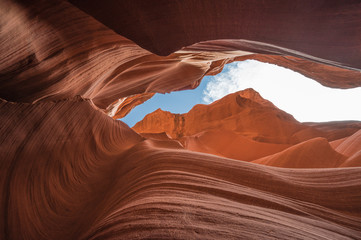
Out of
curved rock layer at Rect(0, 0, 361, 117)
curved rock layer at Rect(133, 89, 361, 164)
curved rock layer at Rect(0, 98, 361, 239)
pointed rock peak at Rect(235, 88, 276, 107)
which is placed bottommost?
curved rock layer at Rect(0, 98, 361, 239)

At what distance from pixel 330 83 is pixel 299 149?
9159 millimetres

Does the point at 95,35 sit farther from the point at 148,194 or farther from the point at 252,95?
the point at 252,95

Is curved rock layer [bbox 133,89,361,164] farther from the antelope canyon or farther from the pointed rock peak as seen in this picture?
→ the antelope canyon

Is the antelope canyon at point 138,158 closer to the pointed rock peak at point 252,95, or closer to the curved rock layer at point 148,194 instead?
the curved rock layer at point 148,194

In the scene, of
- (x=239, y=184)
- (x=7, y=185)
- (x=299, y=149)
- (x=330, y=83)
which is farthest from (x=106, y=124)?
(x=330, y=83)

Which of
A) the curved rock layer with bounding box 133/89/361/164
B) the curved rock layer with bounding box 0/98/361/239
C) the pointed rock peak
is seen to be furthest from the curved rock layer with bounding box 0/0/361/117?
the pointed rock peak

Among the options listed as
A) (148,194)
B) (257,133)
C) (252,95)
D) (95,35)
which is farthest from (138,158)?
(252,95)

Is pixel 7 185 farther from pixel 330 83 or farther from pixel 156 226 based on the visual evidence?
pixel 330 83

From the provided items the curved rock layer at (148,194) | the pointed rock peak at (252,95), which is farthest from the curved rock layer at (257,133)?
the curved rock layer at (148,194)

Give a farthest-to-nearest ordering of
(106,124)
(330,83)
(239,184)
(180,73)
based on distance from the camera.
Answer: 1. (330,83)
2. (180,73)
3. (106,124)
4. (239,184)

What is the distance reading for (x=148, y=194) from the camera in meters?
2.11

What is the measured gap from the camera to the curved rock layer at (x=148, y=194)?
1578 mm

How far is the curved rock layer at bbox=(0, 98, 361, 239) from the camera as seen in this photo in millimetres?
1578

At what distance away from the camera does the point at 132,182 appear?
8.90 feet
